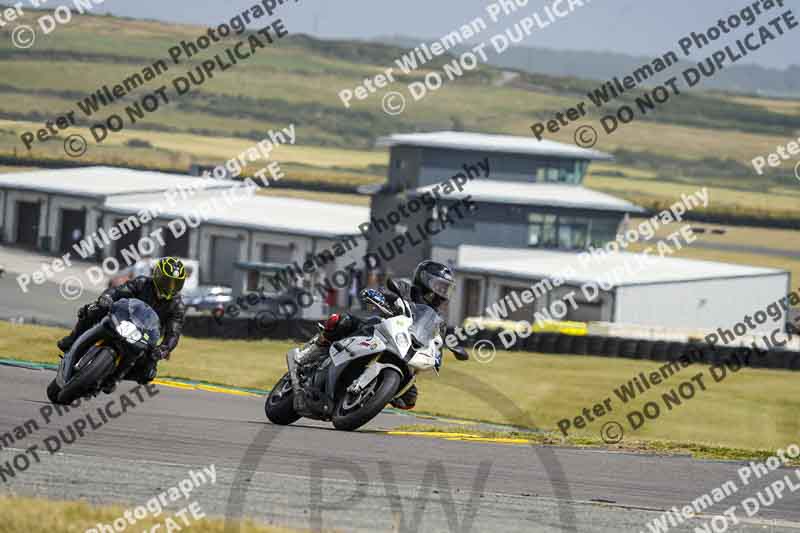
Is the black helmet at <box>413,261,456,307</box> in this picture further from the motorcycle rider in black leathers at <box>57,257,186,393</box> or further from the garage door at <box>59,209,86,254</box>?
the garage door at <box>59,209,86,254</box>

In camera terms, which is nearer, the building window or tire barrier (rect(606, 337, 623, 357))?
tire barrier (rect(606, 337, 623, 357))

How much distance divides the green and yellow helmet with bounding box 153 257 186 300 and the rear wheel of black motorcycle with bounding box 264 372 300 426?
5.10ft

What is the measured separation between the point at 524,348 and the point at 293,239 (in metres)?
23.1

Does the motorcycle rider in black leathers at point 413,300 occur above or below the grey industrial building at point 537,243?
above

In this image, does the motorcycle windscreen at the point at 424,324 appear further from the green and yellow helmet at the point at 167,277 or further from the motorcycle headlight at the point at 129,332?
the motorcycle headlight at the point at 129,332

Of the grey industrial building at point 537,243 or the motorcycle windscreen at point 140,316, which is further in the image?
the grey industrial building at point 537,243

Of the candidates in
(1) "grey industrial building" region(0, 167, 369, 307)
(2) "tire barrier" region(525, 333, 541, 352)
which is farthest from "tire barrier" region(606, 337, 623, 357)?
(1) "grey industrial building" region(0, 167, 369, 307)

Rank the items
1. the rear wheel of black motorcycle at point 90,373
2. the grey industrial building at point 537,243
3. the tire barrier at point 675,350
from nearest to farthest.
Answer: the rear wheel of black motorcycle at point 90,373, the tire barrier at point 675,350, the grey industrial building at point 537,243

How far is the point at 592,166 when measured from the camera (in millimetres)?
167875

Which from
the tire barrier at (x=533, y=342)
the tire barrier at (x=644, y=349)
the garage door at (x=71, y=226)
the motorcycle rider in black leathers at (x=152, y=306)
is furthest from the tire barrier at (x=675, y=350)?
the garage door at (x=71, y=226)

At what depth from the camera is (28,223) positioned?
6712 cm

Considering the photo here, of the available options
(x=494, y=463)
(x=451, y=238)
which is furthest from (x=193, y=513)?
(x=451, y=238)

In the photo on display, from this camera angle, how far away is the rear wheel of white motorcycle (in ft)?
40.9

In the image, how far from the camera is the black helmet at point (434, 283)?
1317cm
